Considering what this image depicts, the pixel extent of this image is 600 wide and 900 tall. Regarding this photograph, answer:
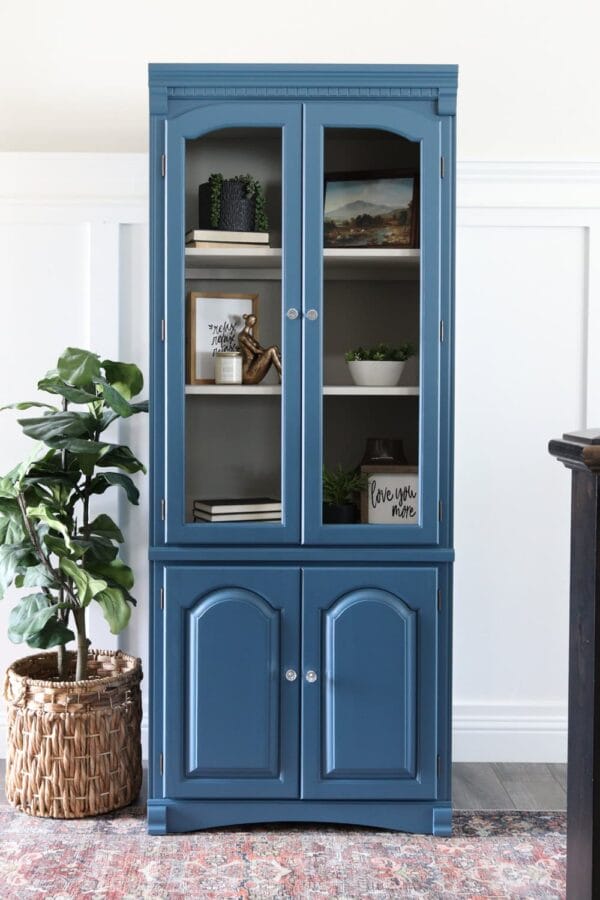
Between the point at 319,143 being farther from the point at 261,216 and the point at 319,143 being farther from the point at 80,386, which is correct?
the point at 80,386

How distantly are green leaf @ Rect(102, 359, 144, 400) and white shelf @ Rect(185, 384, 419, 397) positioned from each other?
1.03ft

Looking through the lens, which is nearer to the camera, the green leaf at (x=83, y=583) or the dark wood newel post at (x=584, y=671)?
the dark wood newel post at (x=584, y=671)

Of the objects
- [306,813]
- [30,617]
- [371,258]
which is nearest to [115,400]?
[30,617]

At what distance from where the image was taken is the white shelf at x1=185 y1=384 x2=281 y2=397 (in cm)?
259

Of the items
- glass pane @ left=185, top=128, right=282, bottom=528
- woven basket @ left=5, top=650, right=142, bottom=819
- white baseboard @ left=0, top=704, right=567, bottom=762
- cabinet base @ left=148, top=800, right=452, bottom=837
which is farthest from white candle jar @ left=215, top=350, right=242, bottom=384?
white baseboard @ left=0, top=704, right=567, bottom=762

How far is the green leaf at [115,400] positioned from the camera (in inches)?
102

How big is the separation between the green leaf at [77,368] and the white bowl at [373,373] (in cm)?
71

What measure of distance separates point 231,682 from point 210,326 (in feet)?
3.10

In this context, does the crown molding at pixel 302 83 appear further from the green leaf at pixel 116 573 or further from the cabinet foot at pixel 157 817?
the cabinet foot at pixel 157 817

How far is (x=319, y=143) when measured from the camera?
2.54m

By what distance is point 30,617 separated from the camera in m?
2.64

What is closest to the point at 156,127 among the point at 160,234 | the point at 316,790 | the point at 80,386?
the point at 160,234

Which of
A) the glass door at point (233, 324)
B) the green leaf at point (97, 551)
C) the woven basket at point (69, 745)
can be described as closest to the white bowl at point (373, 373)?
the glass door at point (233, 324)

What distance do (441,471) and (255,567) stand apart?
55cm
